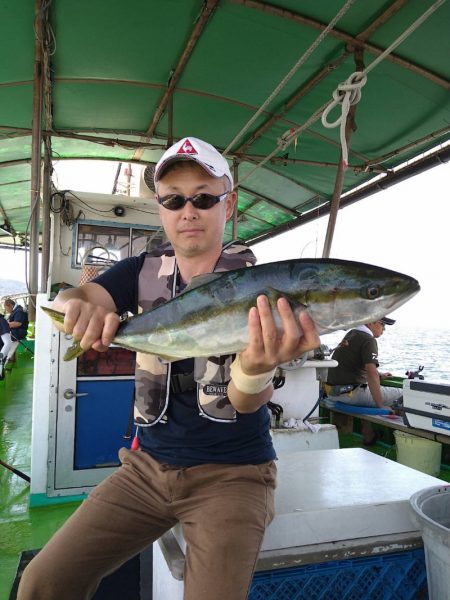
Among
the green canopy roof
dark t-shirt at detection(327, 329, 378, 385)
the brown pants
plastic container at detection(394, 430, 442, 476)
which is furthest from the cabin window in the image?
plastic container at detection(394, 430, 442, 476)

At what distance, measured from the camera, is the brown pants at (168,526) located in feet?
5.20

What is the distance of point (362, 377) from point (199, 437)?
5.89 m

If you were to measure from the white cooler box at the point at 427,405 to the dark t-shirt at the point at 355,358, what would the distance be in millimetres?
1363

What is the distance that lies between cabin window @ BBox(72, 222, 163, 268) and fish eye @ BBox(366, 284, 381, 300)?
4171 millimetres

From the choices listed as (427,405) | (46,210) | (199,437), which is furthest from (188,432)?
(46,210)

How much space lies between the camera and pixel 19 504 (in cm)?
469

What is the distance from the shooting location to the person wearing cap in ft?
5.43

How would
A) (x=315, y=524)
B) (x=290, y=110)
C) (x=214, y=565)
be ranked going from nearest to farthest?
(x=214, y=565) < (x=315, y=524) < (x=290, y=110)

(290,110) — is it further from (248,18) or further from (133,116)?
(133,116)

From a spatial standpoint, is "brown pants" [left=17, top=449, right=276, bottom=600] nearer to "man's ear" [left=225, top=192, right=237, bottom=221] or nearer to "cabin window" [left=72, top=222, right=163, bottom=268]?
"man's ear" [left=225, top=192, right=237, bottom=221]

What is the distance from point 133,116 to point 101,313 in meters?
5.74

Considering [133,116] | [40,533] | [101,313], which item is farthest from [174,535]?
[133,116]

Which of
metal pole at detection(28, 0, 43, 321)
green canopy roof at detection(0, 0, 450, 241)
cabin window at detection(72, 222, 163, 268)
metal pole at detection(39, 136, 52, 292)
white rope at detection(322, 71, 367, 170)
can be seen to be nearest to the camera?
white rope at detection(322, 71, 367, 170)

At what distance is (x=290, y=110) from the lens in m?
5.91
